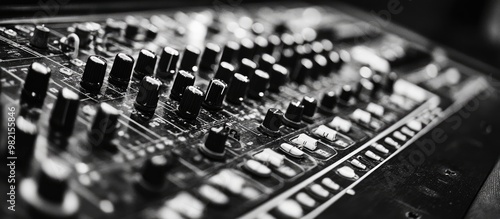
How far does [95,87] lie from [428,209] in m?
0.91

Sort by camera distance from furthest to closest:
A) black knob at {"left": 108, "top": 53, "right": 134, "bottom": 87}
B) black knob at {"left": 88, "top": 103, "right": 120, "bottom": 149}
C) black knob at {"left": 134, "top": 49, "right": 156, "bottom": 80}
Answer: black knob at {"left": 134, "top": 49, "right": 156, "bottom": 80}, black knob at {"left": 108, "top": 53, "right": 134, "bottom": 87}, black knob at {"left": 88, "top": 103, "right": 120, "bottom": 149}

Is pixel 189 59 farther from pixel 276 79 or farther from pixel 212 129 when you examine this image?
pixel 212 129

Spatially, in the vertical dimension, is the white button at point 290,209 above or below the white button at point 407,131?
above

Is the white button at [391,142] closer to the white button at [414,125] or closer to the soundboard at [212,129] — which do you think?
the soundboard at [212,129]

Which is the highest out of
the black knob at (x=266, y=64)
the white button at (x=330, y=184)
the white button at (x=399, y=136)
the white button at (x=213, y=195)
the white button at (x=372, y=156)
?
the black knob at (x=266, y=64)

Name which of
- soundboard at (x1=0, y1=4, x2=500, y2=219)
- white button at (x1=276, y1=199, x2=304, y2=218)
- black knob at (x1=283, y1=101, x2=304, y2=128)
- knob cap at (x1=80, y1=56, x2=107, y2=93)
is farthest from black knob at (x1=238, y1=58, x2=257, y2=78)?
white button at (x1=276, y1=199, x2=304, y2=218)

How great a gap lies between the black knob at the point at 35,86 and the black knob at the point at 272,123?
0.60 m

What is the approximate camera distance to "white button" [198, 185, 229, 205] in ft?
3.64

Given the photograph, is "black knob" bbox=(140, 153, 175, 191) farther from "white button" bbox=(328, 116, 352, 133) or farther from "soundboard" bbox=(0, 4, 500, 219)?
"white button" bbox=(328, 116, 352, 133)

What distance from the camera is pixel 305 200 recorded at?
1.25 meters

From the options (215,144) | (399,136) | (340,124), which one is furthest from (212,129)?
(399,136)

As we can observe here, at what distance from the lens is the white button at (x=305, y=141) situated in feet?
4.99

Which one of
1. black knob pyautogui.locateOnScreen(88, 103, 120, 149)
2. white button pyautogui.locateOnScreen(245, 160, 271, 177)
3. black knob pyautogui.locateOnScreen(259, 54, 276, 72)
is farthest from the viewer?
black knob pyautogui.locateOnScreen(259, 54, 276, 72)

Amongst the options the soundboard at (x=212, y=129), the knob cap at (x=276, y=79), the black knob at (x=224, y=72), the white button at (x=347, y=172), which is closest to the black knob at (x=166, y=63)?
the soundboard at (x=212, y=129)
